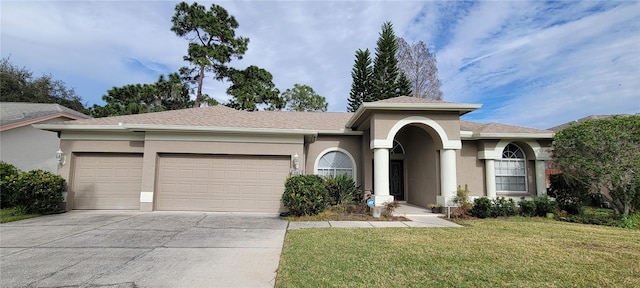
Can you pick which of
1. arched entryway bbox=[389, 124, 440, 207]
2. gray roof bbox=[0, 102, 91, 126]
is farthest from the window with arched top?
gray roof bbox=[0, 102, 91, 126]

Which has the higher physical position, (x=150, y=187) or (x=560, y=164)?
(x=560, y=164)

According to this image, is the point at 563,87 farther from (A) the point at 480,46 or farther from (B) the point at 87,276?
(B) the point at 87,276

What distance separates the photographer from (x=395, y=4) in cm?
1079

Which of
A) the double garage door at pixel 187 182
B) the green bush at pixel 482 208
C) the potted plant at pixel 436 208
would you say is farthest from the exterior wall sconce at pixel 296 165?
the green bush at pixel 482 208

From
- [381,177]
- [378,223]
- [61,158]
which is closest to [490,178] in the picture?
[381,177]

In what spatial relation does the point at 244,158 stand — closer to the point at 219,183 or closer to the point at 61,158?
the point at 219,183

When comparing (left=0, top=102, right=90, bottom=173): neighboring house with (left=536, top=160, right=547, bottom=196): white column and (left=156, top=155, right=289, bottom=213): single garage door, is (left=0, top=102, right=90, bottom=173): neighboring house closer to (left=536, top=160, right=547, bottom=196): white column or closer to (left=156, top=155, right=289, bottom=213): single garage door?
(left=156, top=155, right=289, bottom=213): single garage door

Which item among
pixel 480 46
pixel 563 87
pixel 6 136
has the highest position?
pixel 480 46

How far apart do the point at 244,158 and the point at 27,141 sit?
11.5 metres

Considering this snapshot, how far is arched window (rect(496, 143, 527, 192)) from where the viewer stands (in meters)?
10.9

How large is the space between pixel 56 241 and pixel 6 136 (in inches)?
462

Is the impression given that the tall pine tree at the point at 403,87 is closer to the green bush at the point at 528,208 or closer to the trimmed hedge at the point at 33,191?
the green bush at the point at 528,208

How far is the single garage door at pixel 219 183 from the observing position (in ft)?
32.2

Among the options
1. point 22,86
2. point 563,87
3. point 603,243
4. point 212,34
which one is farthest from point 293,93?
point 603,243
